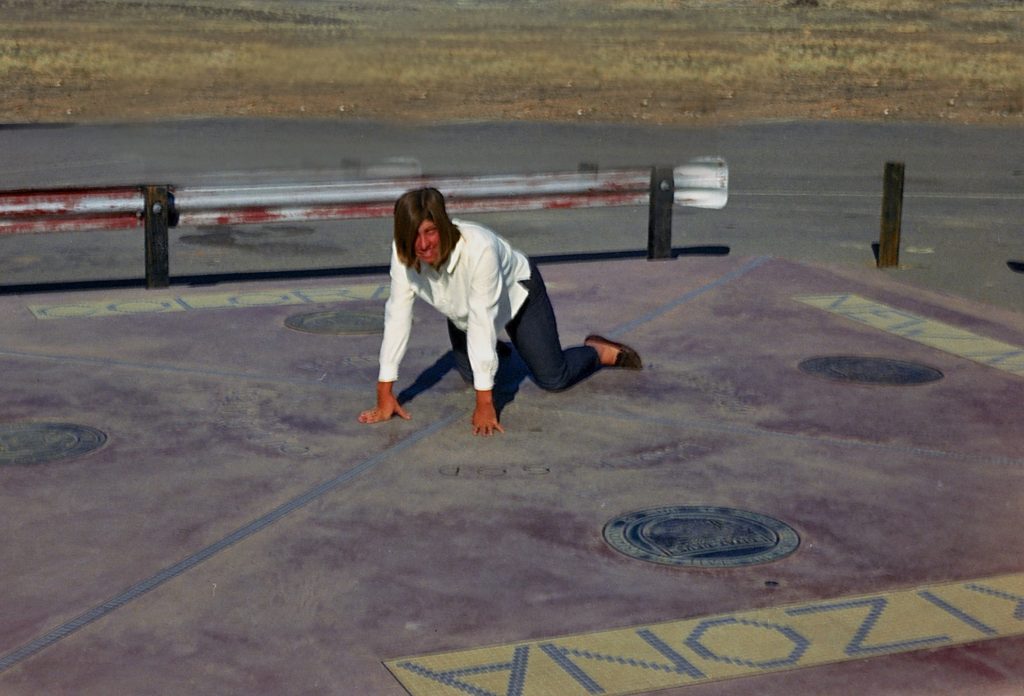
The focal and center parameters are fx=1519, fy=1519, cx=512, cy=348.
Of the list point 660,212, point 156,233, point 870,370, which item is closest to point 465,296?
point 870,370

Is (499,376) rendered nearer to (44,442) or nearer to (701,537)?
(44,442)

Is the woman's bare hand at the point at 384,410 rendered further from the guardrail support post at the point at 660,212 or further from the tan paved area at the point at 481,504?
the guardrail support post at the point at 660,212

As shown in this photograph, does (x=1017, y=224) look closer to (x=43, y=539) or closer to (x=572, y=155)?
(x=572, y=155)

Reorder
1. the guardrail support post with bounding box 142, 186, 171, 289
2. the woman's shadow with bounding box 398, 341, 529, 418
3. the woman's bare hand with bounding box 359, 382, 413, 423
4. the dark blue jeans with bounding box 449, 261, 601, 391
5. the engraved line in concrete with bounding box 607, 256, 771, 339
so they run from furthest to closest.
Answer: the guardrail support post with bounding box 142, 186, 171, 289, the engraved line in concrete with bounding box 607, 256, 771, 339, the woman's shadow with bounding box 398, 341, 529, 418, the dark blue jeans with bounding box 449, 261, 601, 391, the woman's bare hand with bounding box 359, 382, 413, 423

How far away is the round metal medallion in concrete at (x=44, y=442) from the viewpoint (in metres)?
7.59

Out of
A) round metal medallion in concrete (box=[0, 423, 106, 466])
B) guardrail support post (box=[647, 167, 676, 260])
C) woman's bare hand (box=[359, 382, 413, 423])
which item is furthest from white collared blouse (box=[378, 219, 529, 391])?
guardrail support post (box=[647, 167, 676, 260])

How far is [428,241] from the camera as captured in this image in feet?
24.5

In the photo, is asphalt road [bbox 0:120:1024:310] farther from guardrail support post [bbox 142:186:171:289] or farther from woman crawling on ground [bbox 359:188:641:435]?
woman crawling on ground [bbox 359:188:641:435]

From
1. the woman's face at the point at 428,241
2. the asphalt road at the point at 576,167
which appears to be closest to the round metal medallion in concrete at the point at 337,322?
the woman's face at the point at 428,241

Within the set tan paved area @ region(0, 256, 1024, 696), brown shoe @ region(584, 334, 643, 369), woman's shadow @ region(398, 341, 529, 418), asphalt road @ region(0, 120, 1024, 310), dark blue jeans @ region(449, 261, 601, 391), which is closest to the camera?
tan paved area @ region(0, 256, 1024, 696)

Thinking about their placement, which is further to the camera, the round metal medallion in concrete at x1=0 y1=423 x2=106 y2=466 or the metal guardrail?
the metal guardrail

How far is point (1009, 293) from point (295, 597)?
9.15 metres

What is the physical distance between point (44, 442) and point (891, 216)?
8850 millimetres

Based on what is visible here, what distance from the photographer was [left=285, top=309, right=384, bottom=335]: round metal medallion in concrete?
34.4 feet
